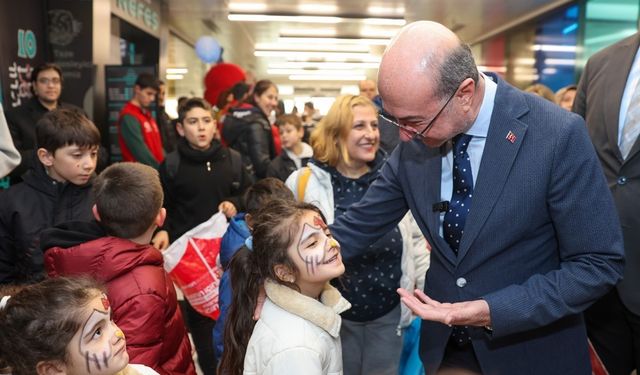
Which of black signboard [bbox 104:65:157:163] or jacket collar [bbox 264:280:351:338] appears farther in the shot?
black signboard [bbox 104:65:157:163]

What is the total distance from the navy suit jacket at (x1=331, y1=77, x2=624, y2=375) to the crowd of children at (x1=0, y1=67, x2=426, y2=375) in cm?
45

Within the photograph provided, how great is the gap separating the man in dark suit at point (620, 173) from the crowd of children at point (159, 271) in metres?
0.88

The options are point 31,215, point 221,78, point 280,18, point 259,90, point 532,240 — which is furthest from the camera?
point 280,18

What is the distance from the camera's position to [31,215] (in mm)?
2670

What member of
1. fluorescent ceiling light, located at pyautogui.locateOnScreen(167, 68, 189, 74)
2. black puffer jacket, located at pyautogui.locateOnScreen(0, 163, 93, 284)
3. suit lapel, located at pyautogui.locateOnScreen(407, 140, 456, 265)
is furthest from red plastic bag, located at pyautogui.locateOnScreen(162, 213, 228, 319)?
fluorescent ceiling light, located at pyautogui.locateOnScreen(167, 68, 189, 74)

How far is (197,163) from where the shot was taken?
3844 millimetres

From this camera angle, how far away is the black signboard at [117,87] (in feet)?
23.6

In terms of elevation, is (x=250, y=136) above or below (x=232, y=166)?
above

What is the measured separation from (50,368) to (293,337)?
0.65m

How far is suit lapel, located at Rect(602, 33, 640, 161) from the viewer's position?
7.32 feet

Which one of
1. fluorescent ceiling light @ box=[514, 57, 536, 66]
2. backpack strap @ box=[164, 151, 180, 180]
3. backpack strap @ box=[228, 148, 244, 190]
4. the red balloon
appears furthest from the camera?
fluorescent ceiling light @ box=[514, 57, 536, 66]

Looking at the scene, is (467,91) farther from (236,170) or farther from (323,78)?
(323,78)

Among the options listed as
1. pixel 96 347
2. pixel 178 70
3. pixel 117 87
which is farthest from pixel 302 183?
pixel 178 70

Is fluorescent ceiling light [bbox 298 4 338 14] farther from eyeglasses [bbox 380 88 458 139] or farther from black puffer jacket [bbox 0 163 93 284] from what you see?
eyeglasses [bbox 380 88 458 139]
